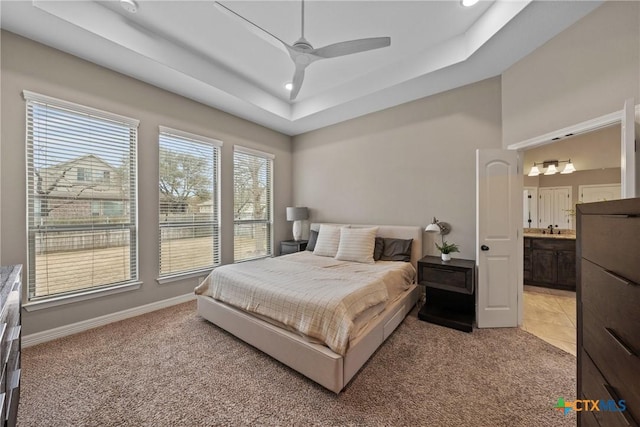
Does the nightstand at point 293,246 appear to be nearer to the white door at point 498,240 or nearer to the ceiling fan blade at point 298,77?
the ceiling fan blade at point 298,77

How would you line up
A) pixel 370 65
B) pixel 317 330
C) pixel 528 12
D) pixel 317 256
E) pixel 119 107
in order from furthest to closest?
pixel 317 256, pixel 370 65, pixel 119 107, pixel 528 12, pixel 317 330

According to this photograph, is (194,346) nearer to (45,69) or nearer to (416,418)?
(416,418)

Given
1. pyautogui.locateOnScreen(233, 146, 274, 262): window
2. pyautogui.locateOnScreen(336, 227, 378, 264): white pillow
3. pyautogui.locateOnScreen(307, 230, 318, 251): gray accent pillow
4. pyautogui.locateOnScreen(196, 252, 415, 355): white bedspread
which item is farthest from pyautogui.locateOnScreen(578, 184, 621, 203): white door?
pyautogui.locateOnScreen(233, 146, 274, 262): window

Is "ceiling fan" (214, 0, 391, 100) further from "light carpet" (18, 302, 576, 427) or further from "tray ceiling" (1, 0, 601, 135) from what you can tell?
"light carpet" (18, 302, 576, 427)

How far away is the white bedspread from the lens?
186cm

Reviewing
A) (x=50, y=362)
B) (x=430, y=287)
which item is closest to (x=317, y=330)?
(x=430, y=287)

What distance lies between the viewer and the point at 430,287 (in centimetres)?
314

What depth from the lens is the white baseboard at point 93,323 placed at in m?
2.41

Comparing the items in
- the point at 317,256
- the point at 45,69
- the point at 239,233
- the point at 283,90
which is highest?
the point at 283,90

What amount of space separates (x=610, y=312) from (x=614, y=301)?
0.20 feet

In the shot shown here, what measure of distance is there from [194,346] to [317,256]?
198 cm

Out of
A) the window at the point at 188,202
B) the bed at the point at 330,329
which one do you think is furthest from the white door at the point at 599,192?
the window at the point at 188,202

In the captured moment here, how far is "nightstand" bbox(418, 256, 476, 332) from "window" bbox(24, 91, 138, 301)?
3792 mm

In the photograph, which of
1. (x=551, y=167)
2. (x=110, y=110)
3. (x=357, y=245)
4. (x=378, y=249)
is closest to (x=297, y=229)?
(x=357, y=245)
